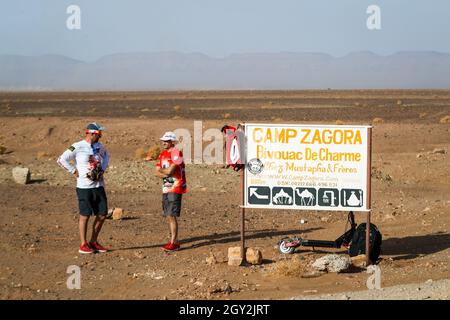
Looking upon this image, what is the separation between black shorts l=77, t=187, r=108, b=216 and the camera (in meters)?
11.4

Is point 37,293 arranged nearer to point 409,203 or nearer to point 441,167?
point 409,203

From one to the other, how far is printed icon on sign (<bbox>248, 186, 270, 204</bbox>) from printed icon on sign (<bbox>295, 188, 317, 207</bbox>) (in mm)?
411

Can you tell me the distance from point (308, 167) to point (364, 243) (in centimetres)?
132

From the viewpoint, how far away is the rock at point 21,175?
19609 mm

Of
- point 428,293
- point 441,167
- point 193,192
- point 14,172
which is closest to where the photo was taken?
point 428,293

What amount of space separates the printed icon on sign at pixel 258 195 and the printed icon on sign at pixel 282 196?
0.10 m

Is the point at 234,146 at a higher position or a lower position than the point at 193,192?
higher

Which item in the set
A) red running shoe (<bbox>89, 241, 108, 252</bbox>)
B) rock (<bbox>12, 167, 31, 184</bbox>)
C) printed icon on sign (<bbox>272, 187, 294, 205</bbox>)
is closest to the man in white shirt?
red running shoe (<bbox>89, 241, 108, 252</bbox>)

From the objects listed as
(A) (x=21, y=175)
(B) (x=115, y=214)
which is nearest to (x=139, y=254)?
(B) (x=115, y=214)

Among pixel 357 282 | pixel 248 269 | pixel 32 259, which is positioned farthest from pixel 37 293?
pixel 357 282

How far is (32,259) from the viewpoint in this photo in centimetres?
1140

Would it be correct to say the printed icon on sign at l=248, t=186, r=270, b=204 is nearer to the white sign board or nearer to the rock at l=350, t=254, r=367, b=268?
the white sign board

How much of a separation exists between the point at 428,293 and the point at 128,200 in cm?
971

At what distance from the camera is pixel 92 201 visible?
37.6 feet
